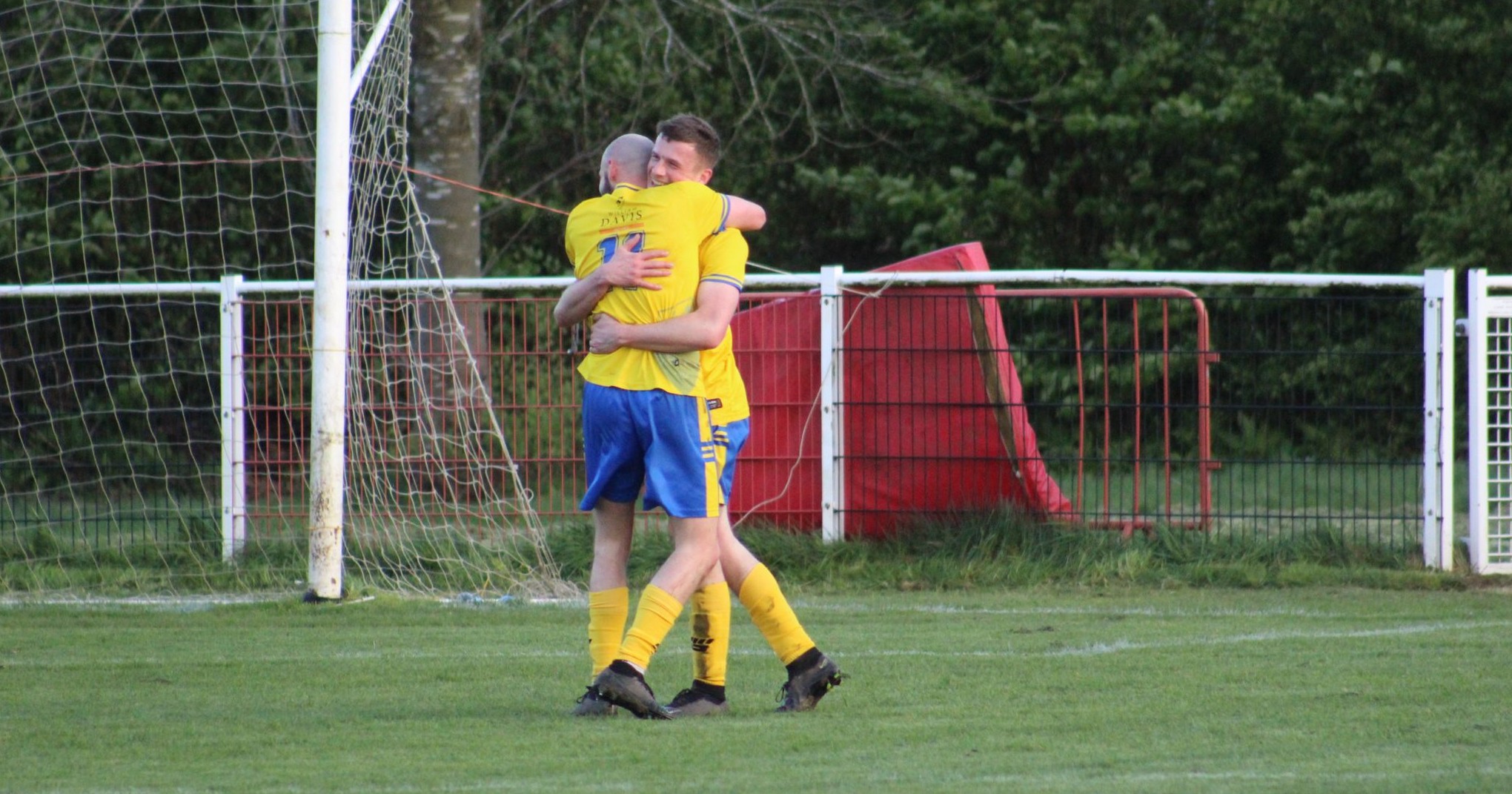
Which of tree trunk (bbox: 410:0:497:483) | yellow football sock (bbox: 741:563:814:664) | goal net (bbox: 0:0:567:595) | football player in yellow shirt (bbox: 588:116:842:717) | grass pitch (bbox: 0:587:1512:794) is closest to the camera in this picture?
grass pitch (bbox: 0:587:1512:794)

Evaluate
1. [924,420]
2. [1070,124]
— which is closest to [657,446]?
[924,420]

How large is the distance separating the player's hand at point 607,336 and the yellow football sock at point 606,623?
0.78m

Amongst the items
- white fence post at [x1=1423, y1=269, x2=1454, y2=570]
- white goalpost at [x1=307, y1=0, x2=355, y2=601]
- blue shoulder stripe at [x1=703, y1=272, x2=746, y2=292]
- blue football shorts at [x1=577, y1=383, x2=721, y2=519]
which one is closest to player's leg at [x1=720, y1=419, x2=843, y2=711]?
blue football shorts at [x1=577, y1=383, x2=721, y2=519]

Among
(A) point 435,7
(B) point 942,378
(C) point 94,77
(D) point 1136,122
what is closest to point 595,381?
(B) point 942,378

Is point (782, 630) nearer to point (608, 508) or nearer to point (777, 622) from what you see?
point (777, 622)

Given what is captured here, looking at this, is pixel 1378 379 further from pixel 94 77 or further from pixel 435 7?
pixel 94 77

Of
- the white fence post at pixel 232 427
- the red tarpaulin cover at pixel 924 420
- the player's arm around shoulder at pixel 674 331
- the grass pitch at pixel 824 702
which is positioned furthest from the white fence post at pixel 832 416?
the player's arm around shoulder at pixel 674 331

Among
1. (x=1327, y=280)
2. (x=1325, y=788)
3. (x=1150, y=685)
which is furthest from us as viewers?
(x=1327, y=280)

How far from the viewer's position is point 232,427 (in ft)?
31.8

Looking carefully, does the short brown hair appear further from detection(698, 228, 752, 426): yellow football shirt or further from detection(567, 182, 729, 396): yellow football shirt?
detection(698, 228, 752, 426): yellow football shirt

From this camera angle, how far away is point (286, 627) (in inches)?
295

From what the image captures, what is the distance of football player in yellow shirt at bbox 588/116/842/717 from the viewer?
528 centimetres

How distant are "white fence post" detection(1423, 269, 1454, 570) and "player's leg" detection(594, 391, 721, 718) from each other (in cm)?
501

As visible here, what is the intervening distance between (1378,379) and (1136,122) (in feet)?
28.2
